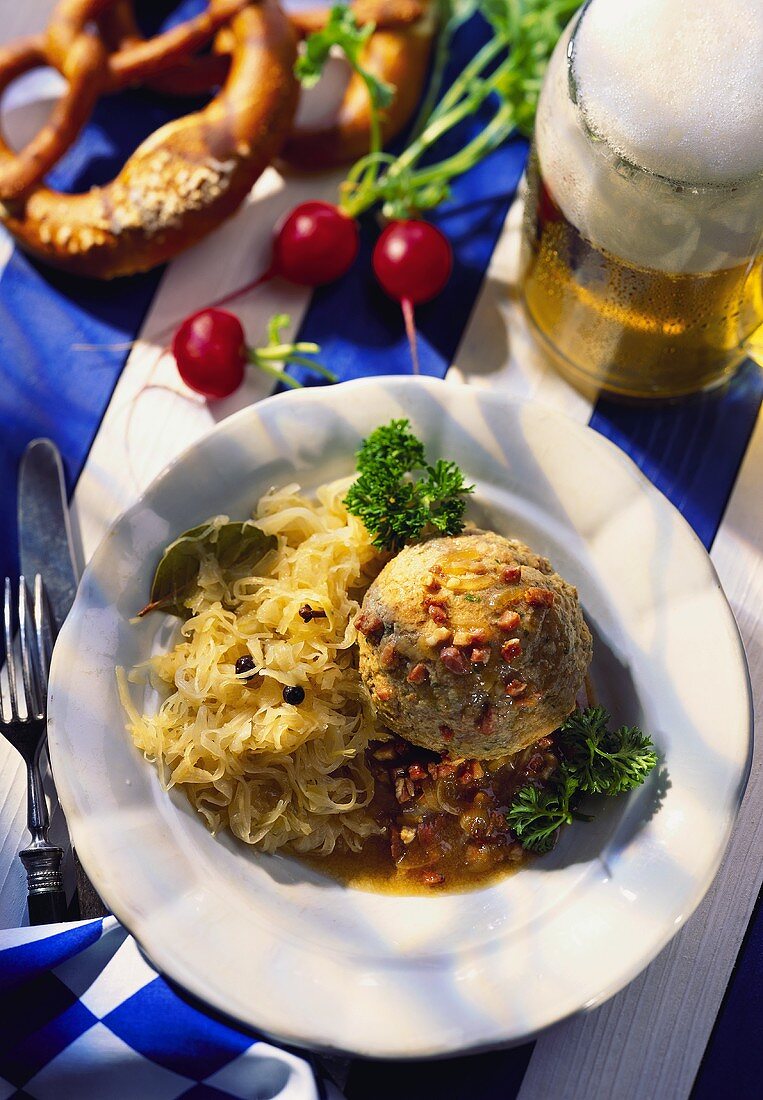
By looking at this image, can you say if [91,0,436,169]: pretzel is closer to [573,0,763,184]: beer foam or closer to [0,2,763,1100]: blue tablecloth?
[0,2,763,1100]: blue tablecloth

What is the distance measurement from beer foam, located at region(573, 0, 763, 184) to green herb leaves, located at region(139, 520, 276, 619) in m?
1.60

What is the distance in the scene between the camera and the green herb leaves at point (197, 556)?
10.8 feet

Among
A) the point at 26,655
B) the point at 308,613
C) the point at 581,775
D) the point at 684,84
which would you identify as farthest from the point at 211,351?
the point at 581,775

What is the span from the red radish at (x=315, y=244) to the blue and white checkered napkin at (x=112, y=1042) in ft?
7.94

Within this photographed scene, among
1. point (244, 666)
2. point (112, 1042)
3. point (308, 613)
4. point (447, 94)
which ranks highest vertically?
point (447, 94)

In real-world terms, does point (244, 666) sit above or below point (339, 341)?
below

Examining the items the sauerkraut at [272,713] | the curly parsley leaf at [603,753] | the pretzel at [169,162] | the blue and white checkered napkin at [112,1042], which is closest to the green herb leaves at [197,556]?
the sauerkraut at [272,713]

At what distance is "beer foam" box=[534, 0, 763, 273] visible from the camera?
2842 mm

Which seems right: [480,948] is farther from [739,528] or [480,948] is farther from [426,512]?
[739,528]

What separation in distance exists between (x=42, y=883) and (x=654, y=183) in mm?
2776

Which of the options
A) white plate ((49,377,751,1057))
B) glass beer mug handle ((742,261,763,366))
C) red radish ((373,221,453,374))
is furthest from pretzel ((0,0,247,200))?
glass beer mug handle ((742,261,763,366))

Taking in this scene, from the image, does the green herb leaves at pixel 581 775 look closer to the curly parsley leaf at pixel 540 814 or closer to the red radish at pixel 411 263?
the curly parsley leaf at pixel 540 814

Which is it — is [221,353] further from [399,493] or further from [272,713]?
[272,713]

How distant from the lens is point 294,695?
317 centimetres
